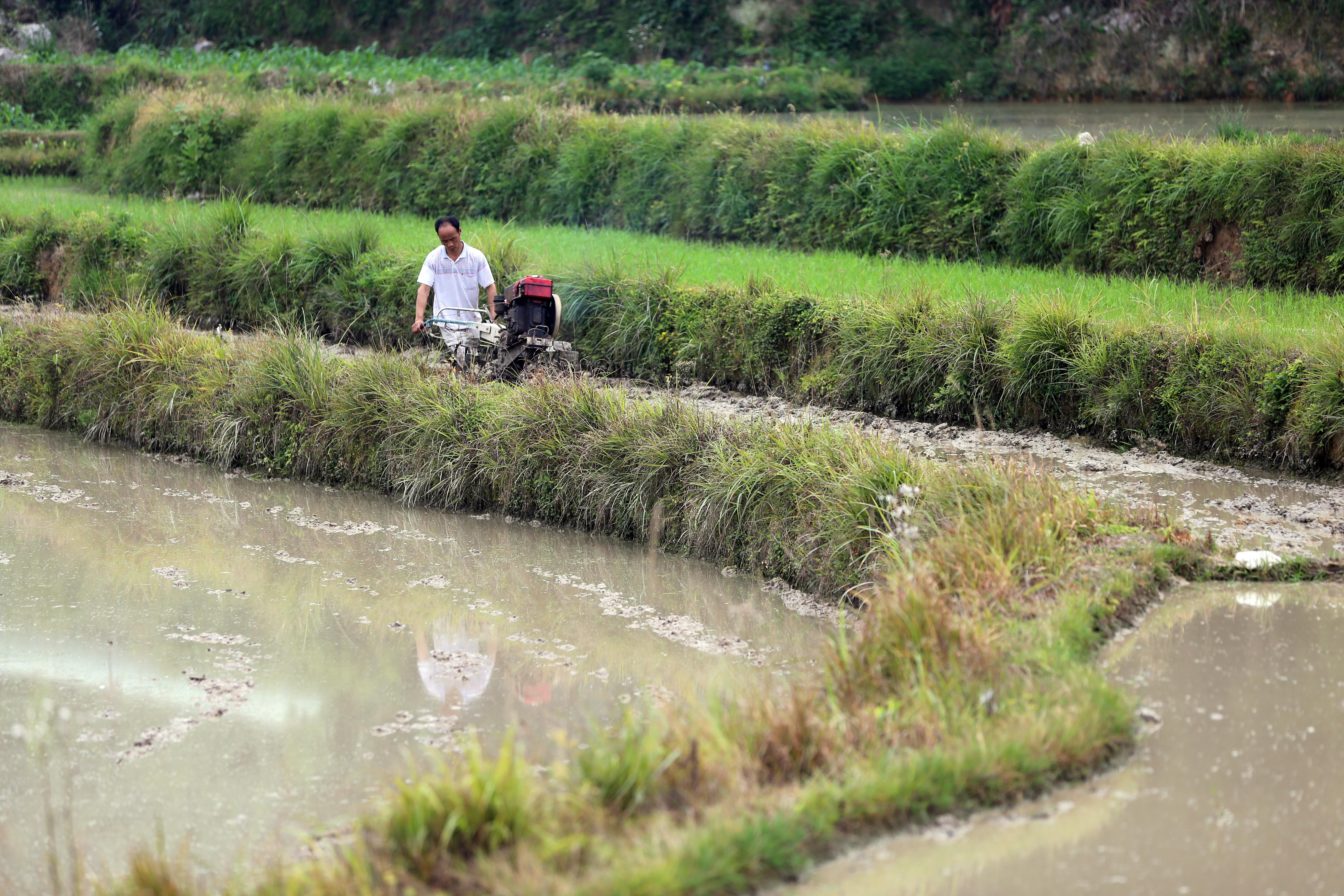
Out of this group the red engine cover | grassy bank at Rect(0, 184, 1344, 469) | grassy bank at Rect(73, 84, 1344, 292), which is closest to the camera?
grassy bank at Rect(0, 184, 1344, 469)

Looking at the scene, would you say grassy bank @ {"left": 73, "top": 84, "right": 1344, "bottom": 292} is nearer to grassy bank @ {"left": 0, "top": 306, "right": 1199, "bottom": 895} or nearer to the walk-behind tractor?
the walk-behind tractor

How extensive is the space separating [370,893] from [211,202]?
1598cm

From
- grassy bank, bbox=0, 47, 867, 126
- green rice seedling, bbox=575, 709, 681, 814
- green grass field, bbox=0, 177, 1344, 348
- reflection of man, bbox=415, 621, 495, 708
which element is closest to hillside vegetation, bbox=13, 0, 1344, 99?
grassy bank, bbox=0, 47, 867, 126

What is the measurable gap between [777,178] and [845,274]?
10.1 ft

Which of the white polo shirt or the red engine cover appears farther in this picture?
the white polo shirt

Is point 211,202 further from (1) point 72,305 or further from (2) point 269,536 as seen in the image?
(2) point 269,536

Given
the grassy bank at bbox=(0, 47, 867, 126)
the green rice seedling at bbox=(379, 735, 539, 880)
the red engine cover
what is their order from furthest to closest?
the grassy bank at bbox=(0, 47, 867, 126) → the red engine cover → the green rice seedling at bbox=(379, 735, 539, 880)

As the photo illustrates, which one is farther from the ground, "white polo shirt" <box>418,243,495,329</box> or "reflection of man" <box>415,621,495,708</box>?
"white polo shirt" <box>418,243,495,329</box>

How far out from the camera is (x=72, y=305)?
49.7 ft

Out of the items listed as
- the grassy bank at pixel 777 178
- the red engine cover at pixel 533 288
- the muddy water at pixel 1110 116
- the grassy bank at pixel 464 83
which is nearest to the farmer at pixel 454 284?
the red engine cover at pixel 533 288

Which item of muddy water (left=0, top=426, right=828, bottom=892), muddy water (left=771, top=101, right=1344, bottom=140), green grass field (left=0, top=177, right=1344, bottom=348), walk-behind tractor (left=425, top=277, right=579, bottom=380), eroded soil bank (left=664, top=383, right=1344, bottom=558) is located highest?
muddy water (left=771, top=101, right=1344, bottom=140)

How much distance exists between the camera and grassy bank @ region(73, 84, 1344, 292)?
12000 mm

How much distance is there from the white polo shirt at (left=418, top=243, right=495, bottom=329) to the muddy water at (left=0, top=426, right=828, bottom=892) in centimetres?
199

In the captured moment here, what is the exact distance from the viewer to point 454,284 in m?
11.3
